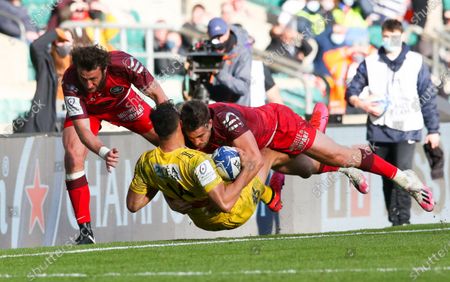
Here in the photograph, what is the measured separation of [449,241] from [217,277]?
3144 millimetres

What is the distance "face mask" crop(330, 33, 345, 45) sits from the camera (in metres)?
21.3

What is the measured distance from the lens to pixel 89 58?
498 inches

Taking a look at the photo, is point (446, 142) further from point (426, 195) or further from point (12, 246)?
point (12, 246)

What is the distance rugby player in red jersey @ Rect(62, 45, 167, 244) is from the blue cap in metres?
2.54

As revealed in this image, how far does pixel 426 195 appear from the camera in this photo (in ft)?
46.5

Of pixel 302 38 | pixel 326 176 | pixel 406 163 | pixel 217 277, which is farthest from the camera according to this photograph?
pixel 302 38

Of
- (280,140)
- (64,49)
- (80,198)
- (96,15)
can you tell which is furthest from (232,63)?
(80,198)

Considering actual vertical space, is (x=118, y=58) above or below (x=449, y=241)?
above

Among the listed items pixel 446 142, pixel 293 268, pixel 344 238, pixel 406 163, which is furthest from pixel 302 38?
pixel 293 268

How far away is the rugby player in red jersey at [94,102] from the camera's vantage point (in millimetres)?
12797

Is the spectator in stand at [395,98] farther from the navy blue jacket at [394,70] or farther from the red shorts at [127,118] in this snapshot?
the red shorts at [127,118]

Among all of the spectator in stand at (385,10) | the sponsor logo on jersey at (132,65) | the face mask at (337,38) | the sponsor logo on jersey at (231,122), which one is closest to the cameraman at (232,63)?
the sponsor logo on jersey at (132,65)

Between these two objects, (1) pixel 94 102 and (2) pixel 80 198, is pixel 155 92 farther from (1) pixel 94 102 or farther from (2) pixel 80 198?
(2) pixel 80 198

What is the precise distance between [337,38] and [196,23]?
2.56 m
